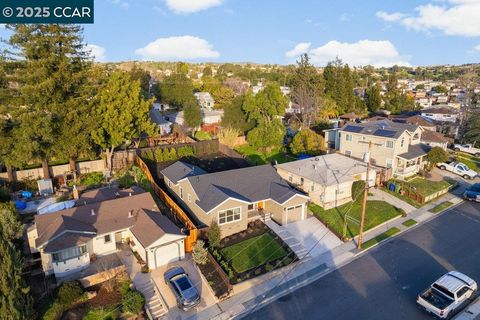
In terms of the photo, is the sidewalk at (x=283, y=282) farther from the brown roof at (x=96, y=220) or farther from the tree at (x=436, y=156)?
the tree at (x=436, y=156)

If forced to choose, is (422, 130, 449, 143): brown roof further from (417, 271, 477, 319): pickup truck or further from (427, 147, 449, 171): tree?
(417, 271, 477, 319): pickup truck

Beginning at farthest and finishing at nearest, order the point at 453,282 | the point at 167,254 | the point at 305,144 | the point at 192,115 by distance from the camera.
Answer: the point at 192,115 → the point at 305,144 → the point at 167,254 → the point at 453,282

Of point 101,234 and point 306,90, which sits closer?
point 101,234

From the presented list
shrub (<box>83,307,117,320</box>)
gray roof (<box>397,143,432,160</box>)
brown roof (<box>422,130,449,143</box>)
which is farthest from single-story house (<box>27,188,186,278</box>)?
brown roof (<box>422,130,449,143</box>)

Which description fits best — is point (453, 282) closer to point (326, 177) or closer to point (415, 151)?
point (326, 177)

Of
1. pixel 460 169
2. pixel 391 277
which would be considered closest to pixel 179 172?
pixel 391 277

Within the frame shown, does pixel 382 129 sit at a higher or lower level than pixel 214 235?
higher

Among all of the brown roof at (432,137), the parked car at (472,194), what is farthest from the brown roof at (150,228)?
the brown roof at (432,137)
